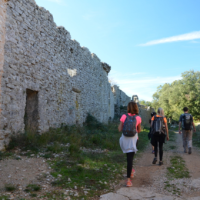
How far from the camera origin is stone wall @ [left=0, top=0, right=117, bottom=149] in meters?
6.01

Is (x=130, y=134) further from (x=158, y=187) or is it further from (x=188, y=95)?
(x=188, y=95)

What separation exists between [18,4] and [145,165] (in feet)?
21.1

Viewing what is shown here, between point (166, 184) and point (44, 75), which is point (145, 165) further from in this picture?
point (44, 75)

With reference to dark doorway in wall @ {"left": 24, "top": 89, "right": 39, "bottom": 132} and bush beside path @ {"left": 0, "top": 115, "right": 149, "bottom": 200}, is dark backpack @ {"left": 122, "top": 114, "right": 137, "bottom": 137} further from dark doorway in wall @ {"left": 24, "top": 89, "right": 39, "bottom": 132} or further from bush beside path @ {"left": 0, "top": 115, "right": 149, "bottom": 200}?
dark doorway in wall @ {"left": 24, "top": 89, "right": 39, "bottom": 132}

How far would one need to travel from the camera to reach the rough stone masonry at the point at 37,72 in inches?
236

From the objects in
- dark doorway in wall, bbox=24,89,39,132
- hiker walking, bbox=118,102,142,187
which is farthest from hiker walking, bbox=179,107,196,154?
dark doorway in wall, bbox=24,89,39,132

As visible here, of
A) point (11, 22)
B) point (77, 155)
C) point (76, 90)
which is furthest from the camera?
point (76, 90)

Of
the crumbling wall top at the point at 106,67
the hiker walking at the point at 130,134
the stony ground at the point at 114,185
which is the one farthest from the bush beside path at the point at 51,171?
the crumbling wall top at the point at 106,67

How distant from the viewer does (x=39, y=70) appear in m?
7.80

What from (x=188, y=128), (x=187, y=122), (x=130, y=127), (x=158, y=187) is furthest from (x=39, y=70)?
(x=188, y=128)

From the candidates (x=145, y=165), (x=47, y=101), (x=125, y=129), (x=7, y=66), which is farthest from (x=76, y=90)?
(x=125, y=129)

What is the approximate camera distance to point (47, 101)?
8359 mm

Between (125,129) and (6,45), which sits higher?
(6,45)

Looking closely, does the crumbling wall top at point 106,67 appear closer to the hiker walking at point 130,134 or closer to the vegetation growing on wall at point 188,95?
the hiker walking at point 130,134
